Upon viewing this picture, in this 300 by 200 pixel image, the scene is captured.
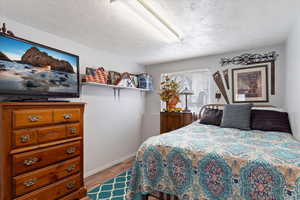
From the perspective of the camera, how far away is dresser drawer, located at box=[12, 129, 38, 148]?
143cm

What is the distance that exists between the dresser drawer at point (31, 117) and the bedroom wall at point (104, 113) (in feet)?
2.97

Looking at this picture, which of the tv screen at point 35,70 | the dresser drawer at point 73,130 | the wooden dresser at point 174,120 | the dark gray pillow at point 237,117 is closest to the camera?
the tv screen at point 35,70

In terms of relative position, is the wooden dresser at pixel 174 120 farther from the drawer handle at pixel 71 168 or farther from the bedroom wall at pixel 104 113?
the drawer handle at pixel 71 168

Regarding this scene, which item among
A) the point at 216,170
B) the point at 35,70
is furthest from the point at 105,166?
the point at 216,170

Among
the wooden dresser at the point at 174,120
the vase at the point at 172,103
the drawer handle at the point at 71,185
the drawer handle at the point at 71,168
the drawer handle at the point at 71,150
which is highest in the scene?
the vase at the point at 172,103

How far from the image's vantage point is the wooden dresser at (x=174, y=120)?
3.09m

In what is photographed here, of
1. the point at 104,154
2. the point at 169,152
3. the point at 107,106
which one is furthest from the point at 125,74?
the point at 169,152

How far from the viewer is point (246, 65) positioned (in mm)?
2904

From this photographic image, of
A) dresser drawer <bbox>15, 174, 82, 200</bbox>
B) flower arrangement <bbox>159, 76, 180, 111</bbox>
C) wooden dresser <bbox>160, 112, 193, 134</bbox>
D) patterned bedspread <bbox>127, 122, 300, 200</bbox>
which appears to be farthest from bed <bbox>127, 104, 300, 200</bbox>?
flower arrangement <bbox>159, 76, 180, 111</bbox>

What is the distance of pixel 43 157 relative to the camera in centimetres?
162

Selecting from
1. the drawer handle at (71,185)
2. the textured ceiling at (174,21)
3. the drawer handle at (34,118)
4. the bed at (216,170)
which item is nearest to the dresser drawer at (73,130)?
the drawer handle at (34,118)

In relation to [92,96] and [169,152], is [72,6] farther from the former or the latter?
[169,152]

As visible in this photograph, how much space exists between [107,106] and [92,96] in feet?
1.32

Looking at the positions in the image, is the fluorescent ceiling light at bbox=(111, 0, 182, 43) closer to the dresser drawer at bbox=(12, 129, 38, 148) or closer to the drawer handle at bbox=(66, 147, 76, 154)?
the dresser drawer at bbox=(12, 129, 38, 148)
